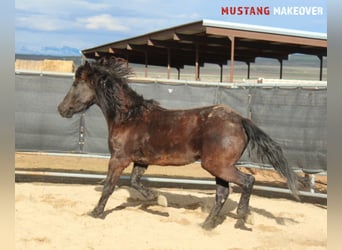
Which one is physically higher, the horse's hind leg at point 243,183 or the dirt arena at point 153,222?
the horse's hind leg at point 243,183

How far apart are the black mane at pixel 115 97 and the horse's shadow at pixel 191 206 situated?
147 centimetres

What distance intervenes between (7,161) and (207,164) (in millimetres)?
3926

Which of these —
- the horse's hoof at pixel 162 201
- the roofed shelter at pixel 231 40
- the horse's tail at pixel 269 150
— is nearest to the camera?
the horse's tail at pixel 269 150

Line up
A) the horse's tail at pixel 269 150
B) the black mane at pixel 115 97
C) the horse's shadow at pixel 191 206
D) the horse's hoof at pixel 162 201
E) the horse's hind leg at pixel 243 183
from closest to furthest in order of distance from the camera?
the horse's hind leg at pixel 243 183 < the horse's tail at pixel 269 150 < the black mane at pixel 115 97 < the horse's shadow at pixel 191 206 < the horse's hoof at pixel 162 201

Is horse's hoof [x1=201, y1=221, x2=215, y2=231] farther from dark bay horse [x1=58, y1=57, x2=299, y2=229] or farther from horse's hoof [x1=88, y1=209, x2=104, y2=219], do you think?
horse's hoof [x1=88, y1=209, x2=104, y2=219]

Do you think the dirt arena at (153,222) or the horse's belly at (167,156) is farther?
the horse's belly at (167,156)

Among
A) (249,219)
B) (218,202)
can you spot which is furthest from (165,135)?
(249,219)

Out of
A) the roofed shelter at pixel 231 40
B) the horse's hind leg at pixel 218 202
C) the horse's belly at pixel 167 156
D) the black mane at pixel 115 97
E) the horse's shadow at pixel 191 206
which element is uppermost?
the roofed shelter at pixel 231 40

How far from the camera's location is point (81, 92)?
614cm

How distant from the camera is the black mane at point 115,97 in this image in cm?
601

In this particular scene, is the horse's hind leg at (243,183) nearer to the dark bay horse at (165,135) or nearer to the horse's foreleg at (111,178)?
the dark bay horse at (165,135)

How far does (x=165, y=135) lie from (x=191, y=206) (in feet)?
5.81

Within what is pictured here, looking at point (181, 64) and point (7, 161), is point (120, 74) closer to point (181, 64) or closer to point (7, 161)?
point (7, 161)

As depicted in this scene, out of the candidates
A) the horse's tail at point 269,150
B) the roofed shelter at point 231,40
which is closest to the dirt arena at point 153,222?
the horse's tail at point 269,150
